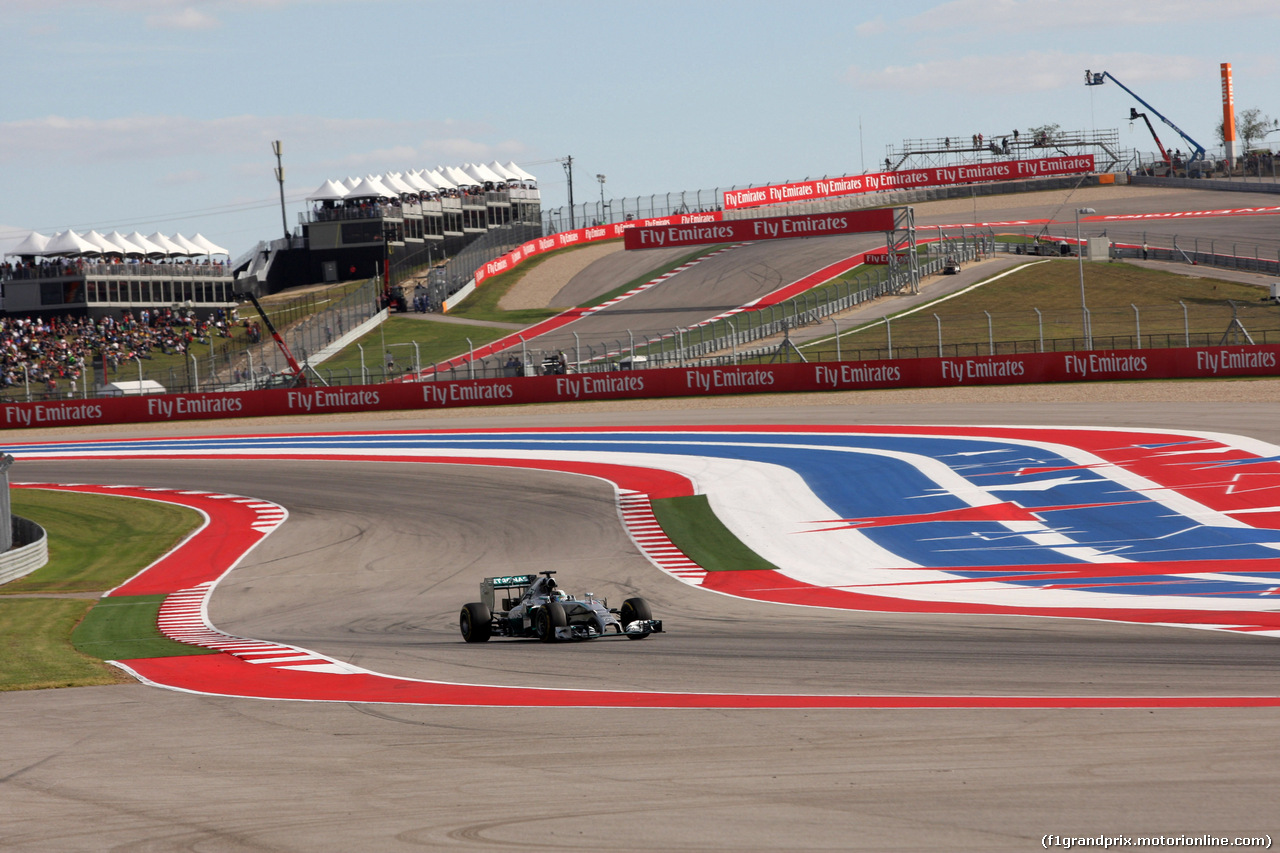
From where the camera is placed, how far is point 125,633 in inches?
624

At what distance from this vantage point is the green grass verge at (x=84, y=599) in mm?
13234

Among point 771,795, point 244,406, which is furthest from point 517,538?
point 244,406

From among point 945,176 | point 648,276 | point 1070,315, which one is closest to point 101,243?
point 648,276

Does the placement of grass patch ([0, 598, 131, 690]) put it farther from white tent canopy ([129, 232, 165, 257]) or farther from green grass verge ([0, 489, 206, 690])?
white tent canopy ([129, 232, 165, 257])

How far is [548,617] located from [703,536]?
345 inches

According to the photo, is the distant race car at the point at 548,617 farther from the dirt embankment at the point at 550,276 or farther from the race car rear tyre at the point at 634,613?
the dirt embankment at the point at 550,276

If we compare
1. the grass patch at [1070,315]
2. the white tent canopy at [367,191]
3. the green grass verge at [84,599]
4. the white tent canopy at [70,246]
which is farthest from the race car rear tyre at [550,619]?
the white tent canopy at [367,191]

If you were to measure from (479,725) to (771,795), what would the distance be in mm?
2999

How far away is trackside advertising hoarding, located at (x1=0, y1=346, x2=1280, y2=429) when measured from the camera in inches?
1518

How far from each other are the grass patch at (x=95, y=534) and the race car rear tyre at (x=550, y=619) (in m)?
10.8

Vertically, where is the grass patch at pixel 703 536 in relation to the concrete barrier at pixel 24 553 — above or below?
below

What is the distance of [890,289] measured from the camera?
5778 cm

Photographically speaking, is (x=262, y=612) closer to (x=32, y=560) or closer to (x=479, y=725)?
(x=32, y=560)

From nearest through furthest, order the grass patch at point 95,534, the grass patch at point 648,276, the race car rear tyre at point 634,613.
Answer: the race car rear tyre at point 634,613, the grass patch at point 95,534, the grass patch at point 648,276
